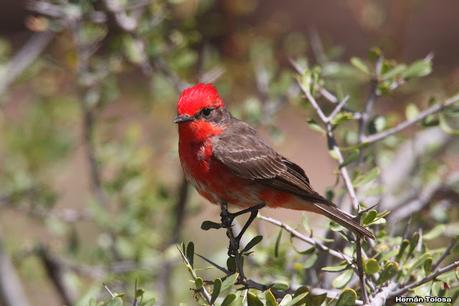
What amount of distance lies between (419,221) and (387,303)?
1.22 meters

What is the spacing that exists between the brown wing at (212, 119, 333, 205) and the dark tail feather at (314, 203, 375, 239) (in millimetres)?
243

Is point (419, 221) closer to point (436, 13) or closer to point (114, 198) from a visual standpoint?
point (114, 198)

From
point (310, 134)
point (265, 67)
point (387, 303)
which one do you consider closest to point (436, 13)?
point (310, 134)

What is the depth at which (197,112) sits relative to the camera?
3.65 metres

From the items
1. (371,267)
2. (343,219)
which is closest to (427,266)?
(371,267)

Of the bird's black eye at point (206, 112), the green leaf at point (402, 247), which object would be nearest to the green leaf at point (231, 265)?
the green leaf at point (402, 247)

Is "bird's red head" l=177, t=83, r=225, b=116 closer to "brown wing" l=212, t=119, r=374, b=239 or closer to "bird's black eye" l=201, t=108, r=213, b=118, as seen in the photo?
"bird's black eye" l=201, t=108, r=213, b=118

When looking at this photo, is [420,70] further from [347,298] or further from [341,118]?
[347,298]

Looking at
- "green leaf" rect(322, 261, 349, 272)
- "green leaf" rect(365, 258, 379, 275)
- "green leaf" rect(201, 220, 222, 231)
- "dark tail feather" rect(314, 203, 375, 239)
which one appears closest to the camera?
"green leaf" rect(365, 258, 379, 275)

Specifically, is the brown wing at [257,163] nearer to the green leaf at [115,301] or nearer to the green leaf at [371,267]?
the green leaf at [371,267]

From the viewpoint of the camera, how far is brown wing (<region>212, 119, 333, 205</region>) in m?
3.59

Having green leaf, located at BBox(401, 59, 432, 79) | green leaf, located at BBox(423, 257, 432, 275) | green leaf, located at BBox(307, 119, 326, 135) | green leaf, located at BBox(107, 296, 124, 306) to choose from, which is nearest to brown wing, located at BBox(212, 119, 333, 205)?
green leaf, located at BBox(307, 119, 326, 135)

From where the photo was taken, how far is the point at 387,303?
8.76 feet

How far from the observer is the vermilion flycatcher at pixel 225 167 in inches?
140
